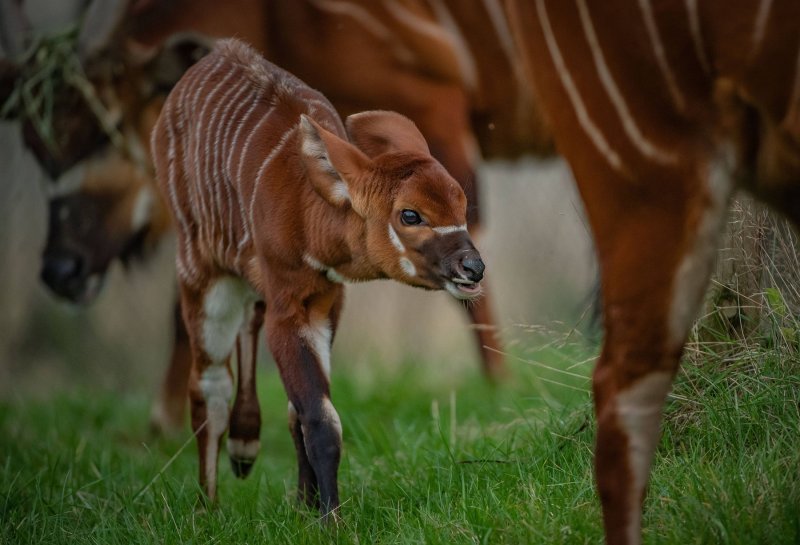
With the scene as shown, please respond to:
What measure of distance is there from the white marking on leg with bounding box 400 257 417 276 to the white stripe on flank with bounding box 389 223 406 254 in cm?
2

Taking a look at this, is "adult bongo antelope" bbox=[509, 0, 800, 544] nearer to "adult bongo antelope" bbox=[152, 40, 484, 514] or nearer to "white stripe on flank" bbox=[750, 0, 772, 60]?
"white stripe on flank" bbox=[750, 0, 772, 60]

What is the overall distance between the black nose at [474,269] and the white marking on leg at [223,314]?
120 cm

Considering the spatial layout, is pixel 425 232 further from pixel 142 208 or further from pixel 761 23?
pixel 142 208

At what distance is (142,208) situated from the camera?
7.00 meters

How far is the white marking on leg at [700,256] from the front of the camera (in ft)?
8.43

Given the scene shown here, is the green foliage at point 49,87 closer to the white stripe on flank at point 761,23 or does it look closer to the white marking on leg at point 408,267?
the white marking on leg at point 408,267

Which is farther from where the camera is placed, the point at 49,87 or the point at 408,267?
the point at 49,87

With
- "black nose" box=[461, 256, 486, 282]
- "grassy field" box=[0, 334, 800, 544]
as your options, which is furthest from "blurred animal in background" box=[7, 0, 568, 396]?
"black nose" box=[461, 256, 486, 282]

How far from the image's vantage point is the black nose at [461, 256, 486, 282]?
3.36 meters

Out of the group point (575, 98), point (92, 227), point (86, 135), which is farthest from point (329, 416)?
point (86, 135)

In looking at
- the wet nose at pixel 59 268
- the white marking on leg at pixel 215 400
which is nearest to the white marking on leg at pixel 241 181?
the white marking on leg at pixel 215 400

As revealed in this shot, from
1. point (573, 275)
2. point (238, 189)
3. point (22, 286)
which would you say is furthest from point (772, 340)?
point (22, 286)

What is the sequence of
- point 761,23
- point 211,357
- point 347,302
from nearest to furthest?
point 761,23 → point 211,357 → point 347,302

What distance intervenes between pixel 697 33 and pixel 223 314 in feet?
7.31
